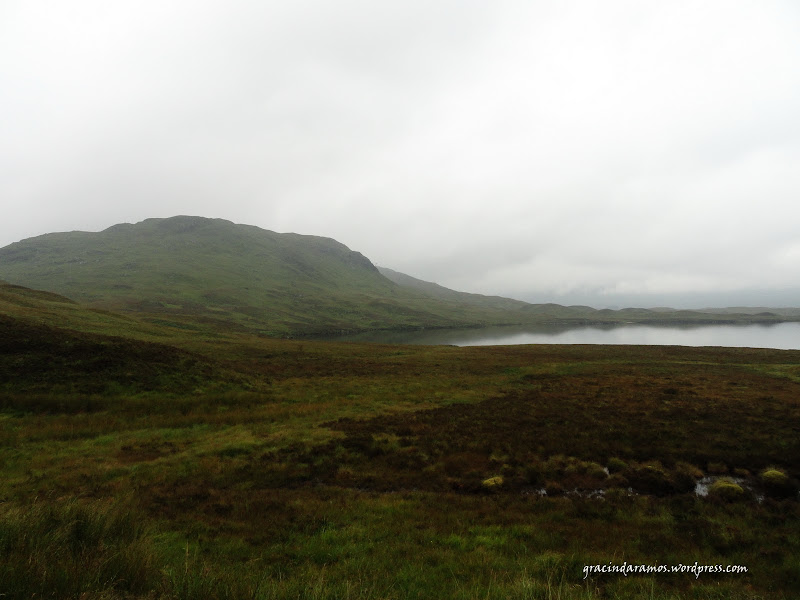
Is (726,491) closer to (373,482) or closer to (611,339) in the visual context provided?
(373,482)

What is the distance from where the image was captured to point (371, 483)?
15.3 meters

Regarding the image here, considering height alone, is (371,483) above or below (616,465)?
below

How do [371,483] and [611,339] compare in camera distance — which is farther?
[611,339]

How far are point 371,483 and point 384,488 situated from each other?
2.41 ft

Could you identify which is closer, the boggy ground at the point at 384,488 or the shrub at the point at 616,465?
the boggy ground at the point at 384,488

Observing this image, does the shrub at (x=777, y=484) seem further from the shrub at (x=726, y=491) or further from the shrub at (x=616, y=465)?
the shrub at (x=616, y=465)

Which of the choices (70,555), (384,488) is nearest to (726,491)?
(384,488)

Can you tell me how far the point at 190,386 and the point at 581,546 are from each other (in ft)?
97.7

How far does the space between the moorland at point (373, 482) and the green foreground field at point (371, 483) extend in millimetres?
85

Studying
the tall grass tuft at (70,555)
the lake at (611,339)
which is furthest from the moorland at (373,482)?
the lake at (611,339)

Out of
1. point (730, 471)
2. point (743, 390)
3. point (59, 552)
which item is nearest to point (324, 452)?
point (59, 552)

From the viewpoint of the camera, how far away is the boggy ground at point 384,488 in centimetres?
716

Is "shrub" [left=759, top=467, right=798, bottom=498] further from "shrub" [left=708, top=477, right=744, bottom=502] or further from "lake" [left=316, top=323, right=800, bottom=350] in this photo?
"lake" [left=316, top=323, right=800, bottom=350]

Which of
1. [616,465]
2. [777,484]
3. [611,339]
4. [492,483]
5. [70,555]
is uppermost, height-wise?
[70,555]
